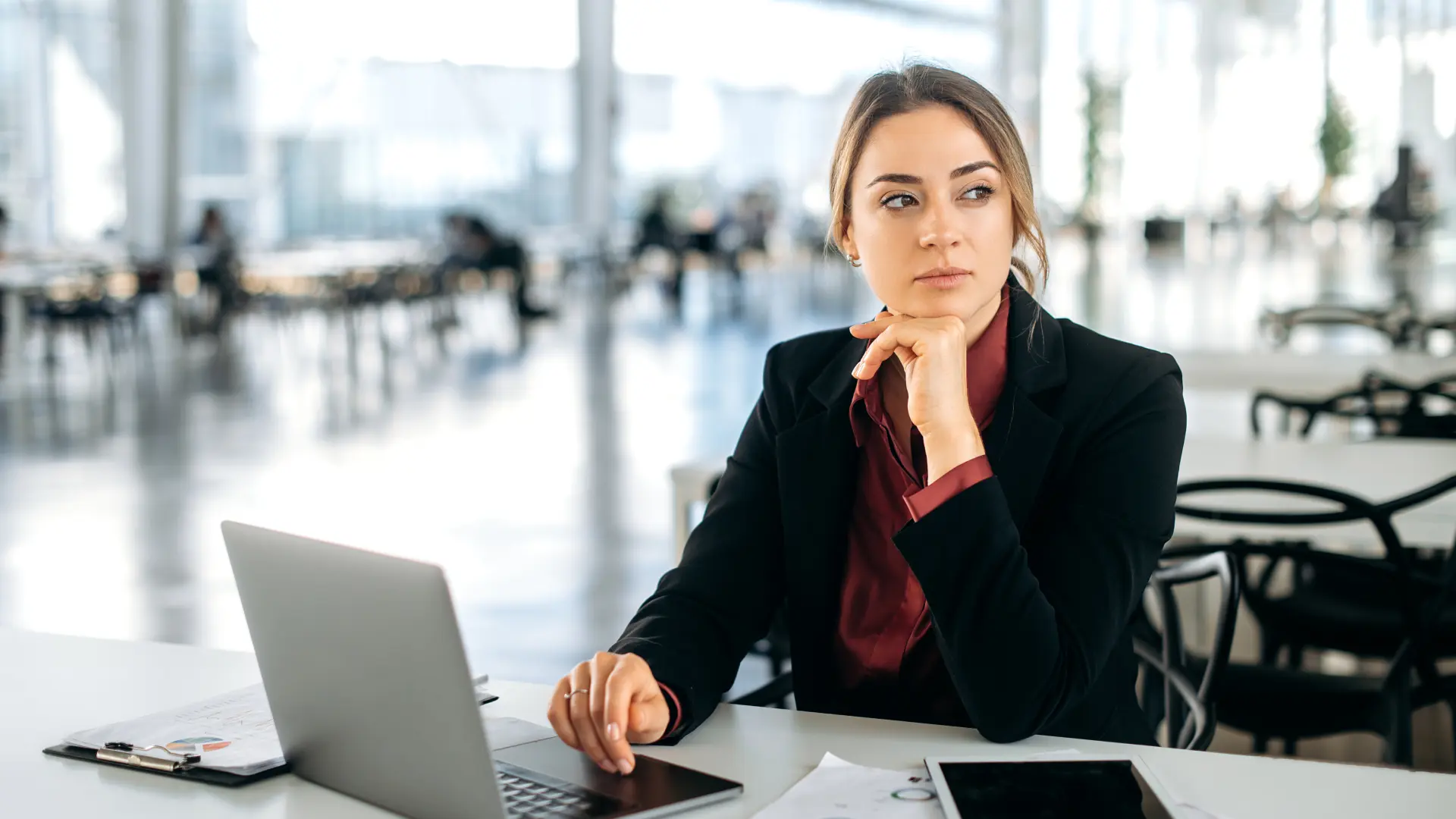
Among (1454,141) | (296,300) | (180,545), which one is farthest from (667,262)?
(1454,141)

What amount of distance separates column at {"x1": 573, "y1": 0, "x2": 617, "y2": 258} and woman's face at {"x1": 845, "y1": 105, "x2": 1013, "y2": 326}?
15.8 m

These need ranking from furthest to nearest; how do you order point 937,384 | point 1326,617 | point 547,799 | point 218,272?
point 218,272 → point 1326,617 → point 937,384 → point 547,799

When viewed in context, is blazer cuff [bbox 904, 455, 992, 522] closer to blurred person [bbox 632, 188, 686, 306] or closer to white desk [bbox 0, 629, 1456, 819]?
white desk [bbox 0, 629, 1456, 819]

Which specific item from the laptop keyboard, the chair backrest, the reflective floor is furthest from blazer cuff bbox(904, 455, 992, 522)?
the reflective floor

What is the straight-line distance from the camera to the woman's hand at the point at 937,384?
4.42ft

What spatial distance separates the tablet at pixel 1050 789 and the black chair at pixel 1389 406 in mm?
2609

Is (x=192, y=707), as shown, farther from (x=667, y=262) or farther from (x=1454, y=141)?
(x=1454, y=141)

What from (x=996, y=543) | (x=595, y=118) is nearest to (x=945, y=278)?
(x=996, y=543)

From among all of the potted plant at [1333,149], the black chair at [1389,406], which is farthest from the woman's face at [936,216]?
the potted plant at [1333,149]

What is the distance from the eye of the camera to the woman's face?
1.42 m

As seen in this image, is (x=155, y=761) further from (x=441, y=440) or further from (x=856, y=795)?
(x=441, y=440)

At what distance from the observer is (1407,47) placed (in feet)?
75.5

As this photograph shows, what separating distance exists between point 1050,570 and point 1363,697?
1.19 metres

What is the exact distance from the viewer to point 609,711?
1.26 m
